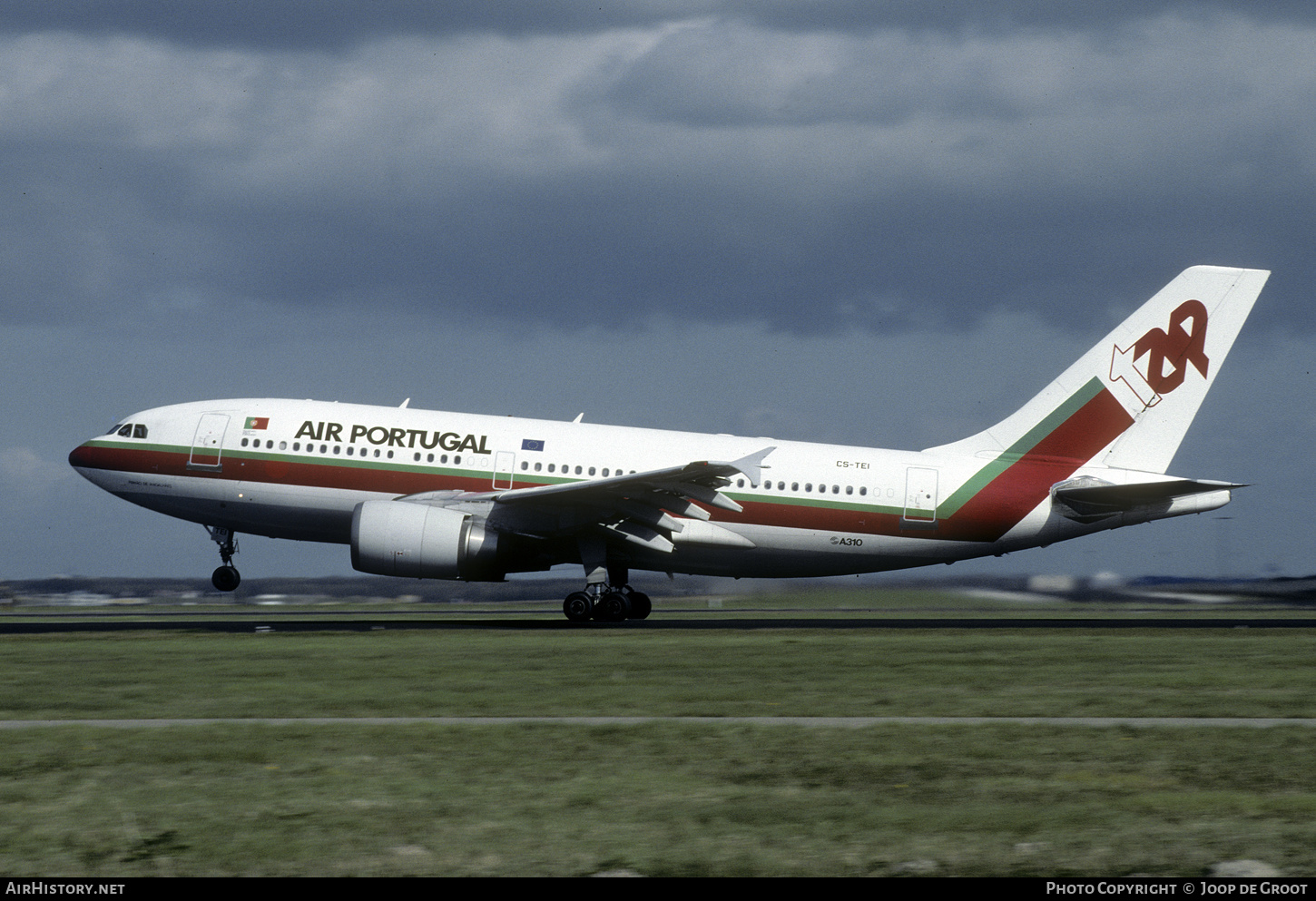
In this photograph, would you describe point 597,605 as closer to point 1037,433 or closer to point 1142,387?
point 1037,433

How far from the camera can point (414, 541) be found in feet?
86.1

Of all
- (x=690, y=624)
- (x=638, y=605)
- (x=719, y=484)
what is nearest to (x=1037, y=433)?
(x=719, y=484)

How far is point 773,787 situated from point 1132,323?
23469 mm

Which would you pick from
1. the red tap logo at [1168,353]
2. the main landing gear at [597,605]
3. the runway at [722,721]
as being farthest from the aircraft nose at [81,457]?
the red tap logo at [1168,353]

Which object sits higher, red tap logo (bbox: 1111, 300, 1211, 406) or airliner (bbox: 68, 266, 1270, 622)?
red tap logo (bbox: 1111, 300, 1211, 406)

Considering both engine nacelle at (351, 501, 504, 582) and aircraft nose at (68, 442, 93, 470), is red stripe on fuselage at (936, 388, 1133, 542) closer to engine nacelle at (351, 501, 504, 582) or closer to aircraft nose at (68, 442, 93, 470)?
engine nacelle at (351, 501, 504, 582)

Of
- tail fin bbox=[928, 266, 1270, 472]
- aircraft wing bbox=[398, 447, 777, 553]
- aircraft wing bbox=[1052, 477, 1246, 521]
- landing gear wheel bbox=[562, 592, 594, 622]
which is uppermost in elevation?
tail fin bbox=[928, 266, 1270, 472]

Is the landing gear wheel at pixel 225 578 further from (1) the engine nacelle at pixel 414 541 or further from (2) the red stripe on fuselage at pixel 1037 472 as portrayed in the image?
(2) the red stripe on fuselage at pixel 1037 472

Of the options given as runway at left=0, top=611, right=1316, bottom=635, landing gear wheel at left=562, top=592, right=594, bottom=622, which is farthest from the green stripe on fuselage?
landing gear wheel at left=562, top=592, right=594, bottom=622

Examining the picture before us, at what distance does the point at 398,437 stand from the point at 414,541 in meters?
3.24

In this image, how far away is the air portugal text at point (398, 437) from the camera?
2858cm

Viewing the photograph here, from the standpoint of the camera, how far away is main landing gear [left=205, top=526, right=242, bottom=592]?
98.8 feet

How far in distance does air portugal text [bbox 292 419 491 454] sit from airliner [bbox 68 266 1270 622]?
4 cm

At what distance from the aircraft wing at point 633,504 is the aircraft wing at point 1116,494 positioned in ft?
22.6
